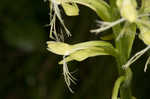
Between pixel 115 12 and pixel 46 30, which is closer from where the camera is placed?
pixel 115 12

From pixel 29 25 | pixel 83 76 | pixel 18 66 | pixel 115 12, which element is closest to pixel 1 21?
pixel 29 25

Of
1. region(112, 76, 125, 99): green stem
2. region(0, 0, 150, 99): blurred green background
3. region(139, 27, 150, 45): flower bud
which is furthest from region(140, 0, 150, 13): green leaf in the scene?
region(0, 0, 150, 99): blurred green background

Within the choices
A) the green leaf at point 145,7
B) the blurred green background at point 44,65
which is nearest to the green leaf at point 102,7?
the green leaf at point 145,7

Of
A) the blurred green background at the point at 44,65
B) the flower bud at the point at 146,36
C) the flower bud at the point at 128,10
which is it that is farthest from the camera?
the blurred green background at the point at 44,65

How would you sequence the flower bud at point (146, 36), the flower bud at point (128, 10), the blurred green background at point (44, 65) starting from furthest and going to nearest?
the blurred green background at point (44, 65) < the flower bud at point (146, 36) < the flower bud at point (128, 10)

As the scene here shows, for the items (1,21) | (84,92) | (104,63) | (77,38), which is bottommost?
(84,92)

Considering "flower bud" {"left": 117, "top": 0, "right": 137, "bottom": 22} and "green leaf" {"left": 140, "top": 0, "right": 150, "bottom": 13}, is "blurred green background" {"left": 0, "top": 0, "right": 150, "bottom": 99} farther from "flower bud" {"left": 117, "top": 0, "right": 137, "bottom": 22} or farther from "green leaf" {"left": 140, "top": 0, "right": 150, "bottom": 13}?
"flower bud" {"left": 117, "top": 0, "right": 137, "bottom": 22}

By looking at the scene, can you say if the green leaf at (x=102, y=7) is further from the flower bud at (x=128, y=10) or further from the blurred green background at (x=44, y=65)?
the blurred green background at (x=44, y=65)

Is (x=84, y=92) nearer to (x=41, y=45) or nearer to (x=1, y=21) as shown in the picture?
(x=41, y=45)
